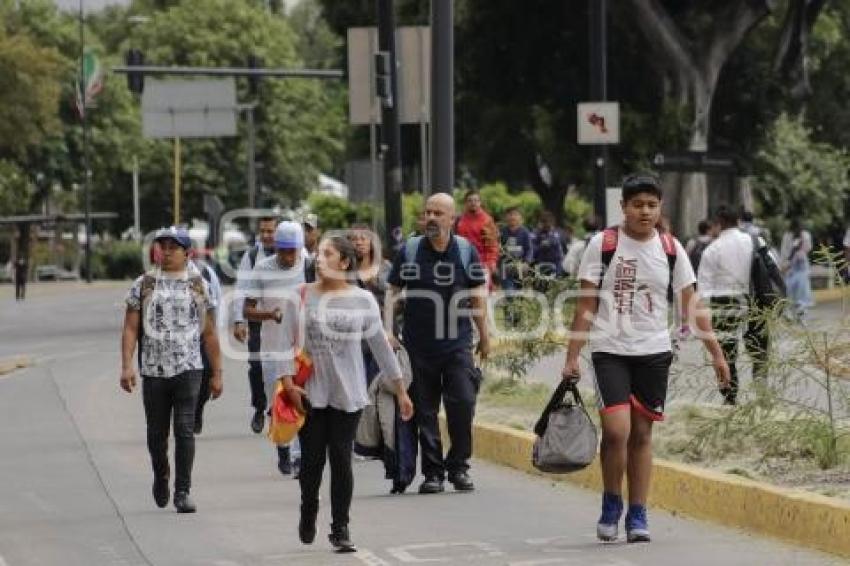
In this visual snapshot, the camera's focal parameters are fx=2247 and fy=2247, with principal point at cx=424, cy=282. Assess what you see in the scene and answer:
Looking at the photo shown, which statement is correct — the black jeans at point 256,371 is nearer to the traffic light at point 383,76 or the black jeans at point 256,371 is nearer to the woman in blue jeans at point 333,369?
the woman in blue jeans at point 333,369

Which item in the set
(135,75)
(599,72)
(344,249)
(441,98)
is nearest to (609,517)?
(344,249)

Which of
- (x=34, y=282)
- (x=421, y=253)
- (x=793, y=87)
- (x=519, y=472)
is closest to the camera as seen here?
(x=421, y=253)

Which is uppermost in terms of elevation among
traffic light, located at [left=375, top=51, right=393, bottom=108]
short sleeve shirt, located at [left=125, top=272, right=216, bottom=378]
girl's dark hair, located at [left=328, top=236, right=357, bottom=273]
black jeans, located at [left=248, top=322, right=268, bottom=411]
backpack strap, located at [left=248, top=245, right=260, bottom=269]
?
traffic light, located at [left=375, top=51, right=393, bottom=108]

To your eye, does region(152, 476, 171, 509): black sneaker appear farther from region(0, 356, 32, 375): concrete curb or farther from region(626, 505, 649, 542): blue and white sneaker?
region(0, 356, 32, 375): concrete curb

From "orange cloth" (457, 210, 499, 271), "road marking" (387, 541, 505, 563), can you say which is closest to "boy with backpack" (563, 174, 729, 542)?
"road marking" (387, 541, 505, 563)

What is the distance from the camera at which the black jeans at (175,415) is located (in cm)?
1232

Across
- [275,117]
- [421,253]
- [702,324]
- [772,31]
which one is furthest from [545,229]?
[275,117]

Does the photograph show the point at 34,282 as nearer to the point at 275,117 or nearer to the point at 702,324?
the point at 275,117

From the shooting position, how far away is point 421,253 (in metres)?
13.1

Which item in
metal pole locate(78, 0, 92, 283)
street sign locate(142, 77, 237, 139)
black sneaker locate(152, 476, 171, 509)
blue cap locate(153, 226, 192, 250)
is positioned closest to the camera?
blue cap locate(153, 226, 192, 250)

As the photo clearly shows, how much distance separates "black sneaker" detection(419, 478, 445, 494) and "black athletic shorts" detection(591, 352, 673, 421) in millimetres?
2832

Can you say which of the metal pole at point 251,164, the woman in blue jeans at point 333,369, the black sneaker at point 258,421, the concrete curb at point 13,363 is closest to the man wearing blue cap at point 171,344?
the woman in blue jeans at point 333,369

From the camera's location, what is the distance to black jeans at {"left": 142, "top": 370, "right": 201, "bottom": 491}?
12320 mm

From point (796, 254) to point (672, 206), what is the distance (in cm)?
538
